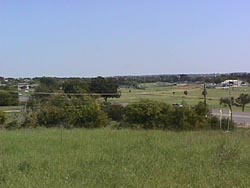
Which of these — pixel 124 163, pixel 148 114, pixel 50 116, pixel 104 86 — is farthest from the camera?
pixel 104 86

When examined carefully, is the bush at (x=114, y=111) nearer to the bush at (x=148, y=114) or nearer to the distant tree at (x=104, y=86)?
the bush at (x=148, y=114)

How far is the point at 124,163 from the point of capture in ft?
30.6

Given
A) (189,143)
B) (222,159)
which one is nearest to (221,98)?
(189,143)

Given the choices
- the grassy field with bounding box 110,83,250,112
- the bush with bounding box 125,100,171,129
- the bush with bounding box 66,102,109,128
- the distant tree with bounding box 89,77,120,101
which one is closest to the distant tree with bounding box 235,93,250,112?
the grassy field with bounding box 110,83,250,112

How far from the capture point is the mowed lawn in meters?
7.46

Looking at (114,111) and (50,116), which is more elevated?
(50,116)

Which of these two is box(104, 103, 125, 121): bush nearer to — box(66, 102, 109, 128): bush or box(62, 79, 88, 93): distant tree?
box(66, 102, 109, 128): bush

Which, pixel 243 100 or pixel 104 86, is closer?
pixel 104 86

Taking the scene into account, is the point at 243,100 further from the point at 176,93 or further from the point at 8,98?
the point at 8,98

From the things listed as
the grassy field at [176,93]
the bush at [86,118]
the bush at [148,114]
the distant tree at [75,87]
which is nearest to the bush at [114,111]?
the bush at [148,114]

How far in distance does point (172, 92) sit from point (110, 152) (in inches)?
1544

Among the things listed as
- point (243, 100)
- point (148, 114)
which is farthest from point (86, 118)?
point (243, 100)

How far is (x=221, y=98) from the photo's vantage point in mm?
41188

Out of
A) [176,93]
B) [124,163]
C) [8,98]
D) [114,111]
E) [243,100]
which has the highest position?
[124,163]
